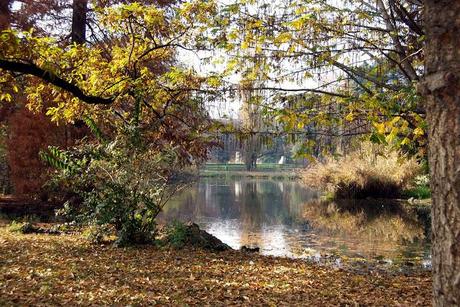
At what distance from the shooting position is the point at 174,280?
207 inches

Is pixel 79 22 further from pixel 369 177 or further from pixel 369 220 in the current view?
pixel 369 177

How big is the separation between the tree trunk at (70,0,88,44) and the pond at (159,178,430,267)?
6.05 m

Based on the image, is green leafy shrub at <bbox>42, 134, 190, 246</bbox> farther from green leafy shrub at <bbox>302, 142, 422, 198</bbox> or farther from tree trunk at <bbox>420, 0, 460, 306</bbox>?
green leafy shrub at <bbox>302, 142, 422, 198</bbox>

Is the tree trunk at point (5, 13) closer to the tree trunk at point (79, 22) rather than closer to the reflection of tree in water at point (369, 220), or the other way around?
the tree trunk at point (79, 22)

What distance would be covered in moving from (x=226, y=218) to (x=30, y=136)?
21.3 ft

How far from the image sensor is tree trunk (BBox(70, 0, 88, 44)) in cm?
1302

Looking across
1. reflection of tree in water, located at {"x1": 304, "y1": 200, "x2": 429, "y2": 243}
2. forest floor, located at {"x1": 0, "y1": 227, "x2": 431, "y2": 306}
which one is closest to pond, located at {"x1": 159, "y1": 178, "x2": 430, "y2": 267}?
reflection of tree in water, located at {"x1": 304, "y1": 200, "x2": 429, "y2": 243}

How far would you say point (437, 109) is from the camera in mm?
2068

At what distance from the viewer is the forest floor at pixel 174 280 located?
172 inches

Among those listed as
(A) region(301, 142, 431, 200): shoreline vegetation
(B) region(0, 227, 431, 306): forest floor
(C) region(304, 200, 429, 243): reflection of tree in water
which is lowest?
(C) region(304, 200, 429, 243): reflection of tree in water

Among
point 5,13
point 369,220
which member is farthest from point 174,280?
point 5,13

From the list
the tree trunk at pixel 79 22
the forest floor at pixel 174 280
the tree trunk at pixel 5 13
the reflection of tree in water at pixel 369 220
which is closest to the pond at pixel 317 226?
the reflection of tree in water at pixel 369 220

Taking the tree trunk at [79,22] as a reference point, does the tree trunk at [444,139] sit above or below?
below

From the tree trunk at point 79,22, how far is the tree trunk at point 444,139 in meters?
12.5
